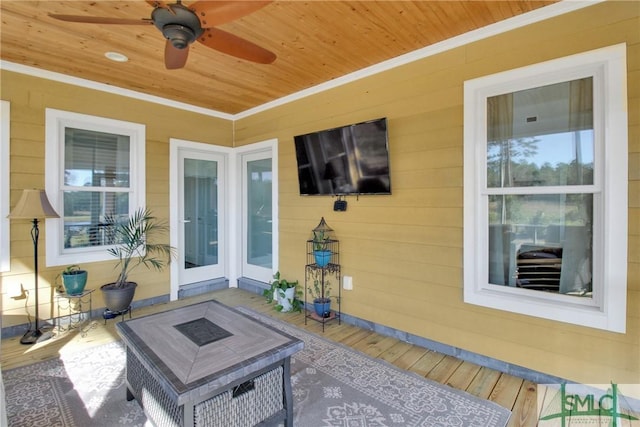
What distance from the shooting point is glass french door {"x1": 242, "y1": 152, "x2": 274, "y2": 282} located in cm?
451

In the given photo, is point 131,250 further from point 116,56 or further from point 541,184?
point 541,184

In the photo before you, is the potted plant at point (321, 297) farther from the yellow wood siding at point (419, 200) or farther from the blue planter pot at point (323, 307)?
the yellow wood siding at point (419, 200)

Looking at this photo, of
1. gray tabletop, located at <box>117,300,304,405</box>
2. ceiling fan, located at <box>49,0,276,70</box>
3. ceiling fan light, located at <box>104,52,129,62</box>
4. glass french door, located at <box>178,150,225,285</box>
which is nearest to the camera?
gray tabletop, located at <box>117,300,304,405</box>

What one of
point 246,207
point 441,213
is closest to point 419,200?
point 441,213

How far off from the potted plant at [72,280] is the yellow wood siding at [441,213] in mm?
2365

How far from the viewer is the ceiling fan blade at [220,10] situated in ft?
5.03

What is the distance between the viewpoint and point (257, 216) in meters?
4.71

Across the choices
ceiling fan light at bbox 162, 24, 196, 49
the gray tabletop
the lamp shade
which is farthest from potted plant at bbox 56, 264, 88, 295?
ceiling fan light at bbox 162, 24, 196, 49

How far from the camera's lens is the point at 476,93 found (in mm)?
2541

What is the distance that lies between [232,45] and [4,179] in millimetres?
2761

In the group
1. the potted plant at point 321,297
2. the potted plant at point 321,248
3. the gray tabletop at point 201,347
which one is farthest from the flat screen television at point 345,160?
the gray tabletop at point 201,347

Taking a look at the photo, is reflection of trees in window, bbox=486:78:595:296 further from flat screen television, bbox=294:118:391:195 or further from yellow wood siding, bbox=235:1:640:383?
flat screen television, bbox=294:118:391:195

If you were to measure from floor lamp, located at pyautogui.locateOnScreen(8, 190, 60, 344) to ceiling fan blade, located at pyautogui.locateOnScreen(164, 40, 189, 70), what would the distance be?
201 centimetres

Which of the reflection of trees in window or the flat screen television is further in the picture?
the flat screen television
